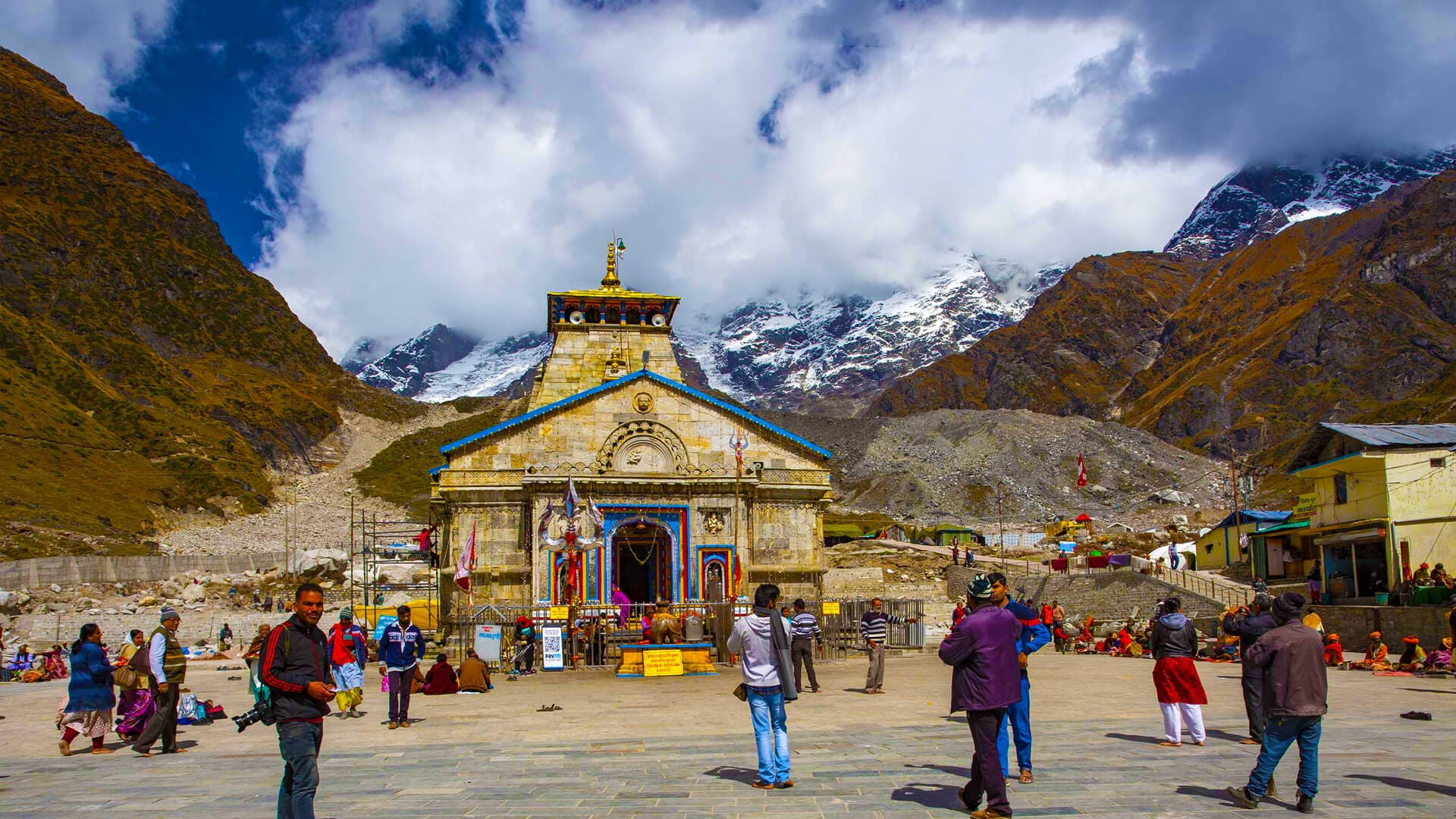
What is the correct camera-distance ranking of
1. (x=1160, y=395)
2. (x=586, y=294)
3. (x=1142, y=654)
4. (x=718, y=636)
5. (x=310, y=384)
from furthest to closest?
1. (x=1160, y=395)
2. (x=310, y=384)
3. (x=586, y=294)
4. (x=1142, y=654)
5. (x=718, y=636)

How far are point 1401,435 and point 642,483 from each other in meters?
23.7

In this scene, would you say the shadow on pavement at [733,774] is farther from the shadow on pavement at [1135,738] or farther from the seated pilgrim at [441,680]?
the seated pilgrim at [441,680]

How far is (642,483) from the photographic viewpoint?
35062 mm

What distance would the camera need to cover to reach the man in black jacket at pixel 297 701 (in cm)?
795

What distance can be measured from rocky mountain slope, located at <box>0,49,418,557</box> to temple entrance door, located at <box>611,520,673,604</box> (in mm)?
48063

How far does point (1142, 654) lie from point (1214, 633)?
2.68 metres

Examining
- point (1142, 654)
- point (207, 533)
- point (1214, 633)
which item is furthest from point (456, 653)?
point (207, 533)

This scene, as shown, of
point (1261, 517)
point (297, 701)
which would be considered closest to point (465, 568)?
point (297, 701)

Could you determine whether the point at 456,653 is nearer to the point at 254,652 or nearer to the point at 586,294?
the point at 254,652

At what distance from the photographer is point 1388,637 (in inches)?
1065

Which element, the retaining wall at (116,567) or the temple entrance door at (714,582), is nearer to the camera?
the temple entrance door at (714,582)

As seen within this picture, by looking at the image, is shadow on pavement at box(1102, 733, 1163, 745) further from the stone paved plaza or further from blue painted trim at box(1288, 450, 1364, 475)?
blue painted trim at box(1288, 450, 1364, 475)

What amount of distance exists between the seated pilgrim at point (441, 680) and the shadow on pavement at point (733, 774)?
431 inches

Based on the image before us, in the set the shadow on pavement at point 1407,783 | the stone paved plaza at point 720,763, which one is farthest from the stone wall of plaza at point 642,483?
the shadow on pavement at point 1407,783
